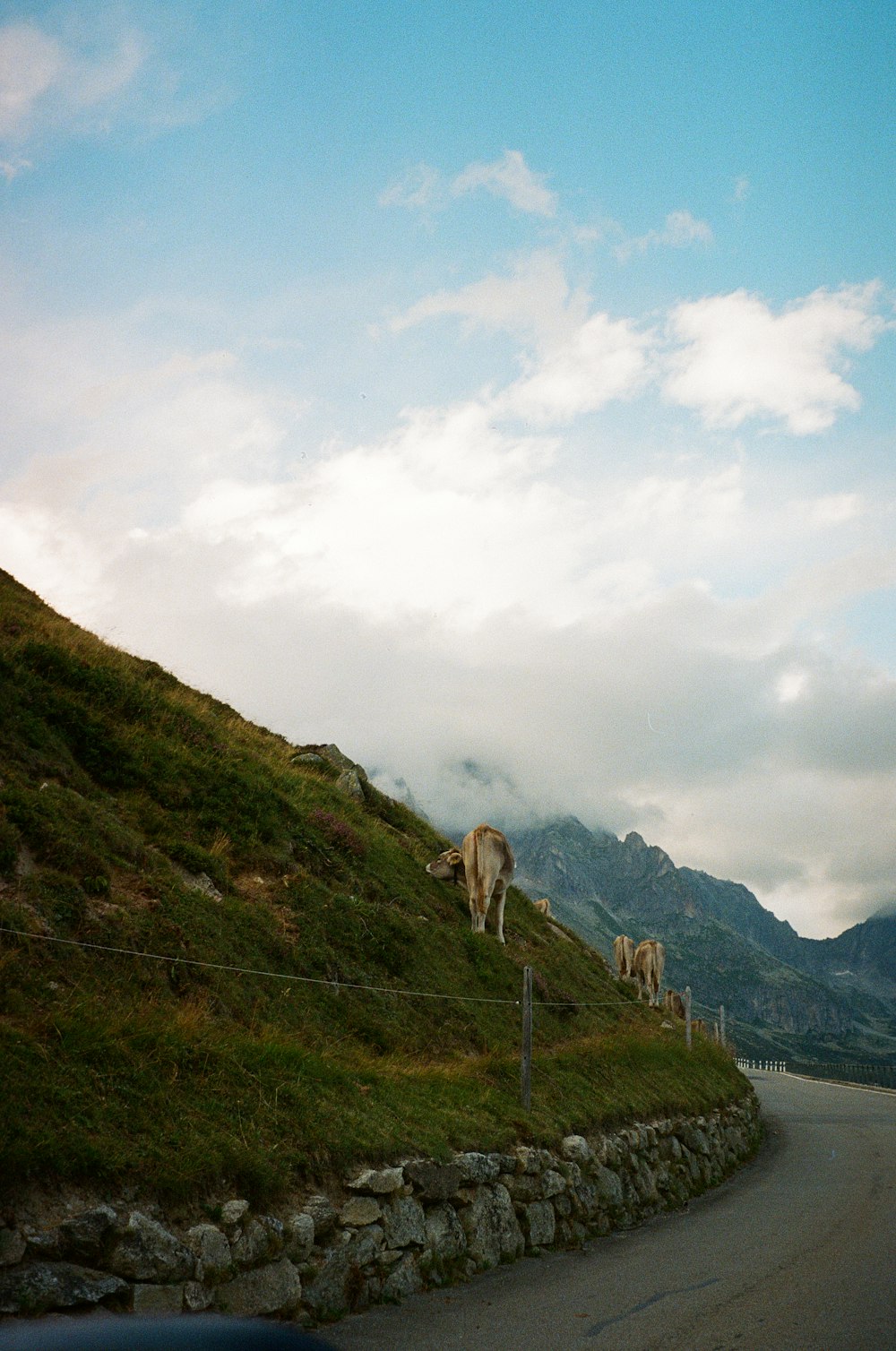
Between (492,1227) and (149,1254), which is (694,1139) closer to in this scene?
(492,1227)

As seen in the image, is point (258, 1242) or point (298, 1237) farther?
point (298, 1237)

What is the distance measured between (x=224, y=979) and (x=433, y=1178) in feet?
12.9

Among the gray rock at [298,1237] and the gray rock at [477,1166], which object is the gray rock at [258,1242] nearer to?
the gray rock at [298,1237]

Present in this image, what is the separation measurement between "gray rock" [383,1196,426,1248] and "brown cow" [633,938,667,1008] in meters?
29.2

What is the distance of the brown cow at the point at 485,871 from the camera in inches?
893

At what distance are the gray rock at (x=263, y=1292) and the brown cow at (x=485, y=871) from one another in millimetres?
14218

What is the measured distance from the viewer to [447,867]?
2456 centimetres

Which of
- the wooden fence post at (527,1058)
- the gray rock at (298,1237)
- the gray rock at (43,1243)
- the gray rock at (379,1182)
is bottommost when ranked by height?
the gray rock at (298,1237)

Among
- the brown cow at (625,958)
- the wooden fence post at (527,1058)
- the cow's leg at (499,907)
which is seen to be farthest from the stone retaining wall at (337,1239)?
the brown cow at (625,958)

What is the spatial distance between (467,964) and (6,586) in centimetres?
1612

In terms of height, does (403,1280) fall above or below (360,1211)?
below

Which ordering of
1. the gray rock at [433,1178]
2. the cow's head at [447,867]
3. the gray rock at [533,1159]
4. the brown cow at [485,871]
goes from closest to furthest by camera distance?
1. the gray rock at [433,1178]
2. the gray rock at [533,1159]
3. the brown cow at [485,871]
4. the cow's head at [447,867]

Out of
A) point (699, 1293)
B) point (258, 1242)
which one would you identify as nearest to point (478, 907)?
point (699, 1293)

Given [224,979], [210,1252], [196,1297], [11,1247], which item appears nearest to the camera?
[11,1247]
